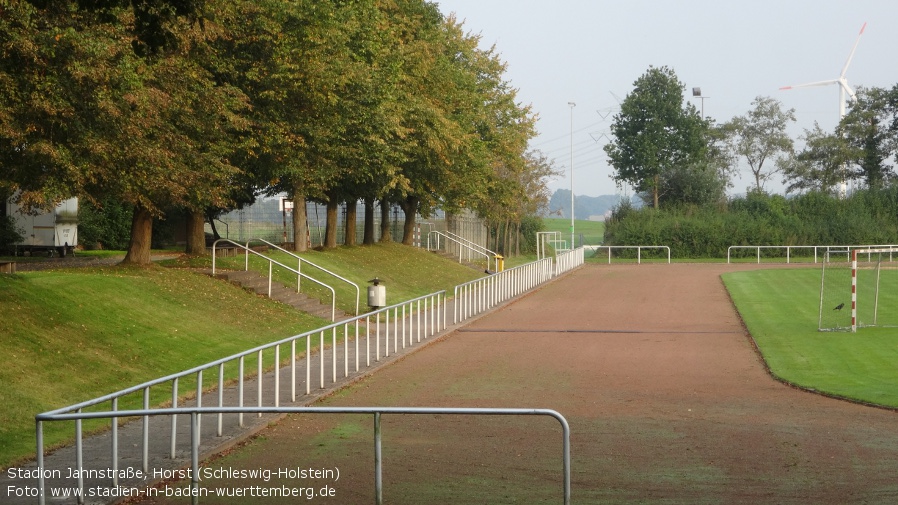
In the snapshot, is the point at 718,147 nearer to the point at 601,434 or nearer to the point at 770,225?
the point at 770,225

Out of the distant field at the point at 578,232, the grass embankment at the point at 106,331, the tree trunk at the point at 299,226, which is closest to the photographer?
the grass embankment at the point at 106,331

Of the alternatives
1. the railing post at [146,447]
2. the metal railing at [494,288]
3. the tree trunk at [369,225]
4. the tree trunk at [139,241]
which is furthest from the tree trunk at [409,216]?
the railing post at [146,447]

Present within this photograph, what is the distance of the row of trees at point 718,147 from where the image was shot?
7806 centimetres

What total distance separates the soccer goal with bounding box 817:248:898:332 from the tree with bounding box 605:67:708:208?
156ft

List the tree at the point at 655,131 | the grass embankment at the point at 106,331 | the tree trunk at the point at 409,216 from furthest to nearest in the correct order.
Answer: the tree at the point at 655,131
the tree trunk at the point at 409,216
the grass embankment at the point at 106,331

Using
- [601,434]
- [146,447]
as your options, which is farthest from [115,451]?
[601,434]

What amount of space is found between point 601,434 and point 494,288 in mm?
19906

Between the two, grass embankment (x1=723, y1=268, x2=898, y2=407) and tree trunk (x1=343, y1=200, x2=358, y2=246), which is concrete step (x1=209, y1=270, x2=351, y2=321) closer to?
grass embankment (x1=723, y1=268, x2=898, y2=407)

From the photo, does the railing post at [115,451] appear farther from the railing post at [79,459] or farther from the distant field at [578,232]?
the distant field at [578,232]

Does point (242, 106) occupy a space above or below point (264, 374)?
above

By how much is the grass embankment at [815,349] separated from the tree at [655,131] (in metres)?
50.4

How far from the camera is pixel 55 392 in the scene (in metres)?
13.4

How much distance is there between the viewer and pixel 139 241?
2491cm

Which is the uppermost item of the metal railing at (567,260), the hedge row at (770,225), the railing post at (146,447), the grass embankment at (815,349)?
the hedge row at (770,225)
